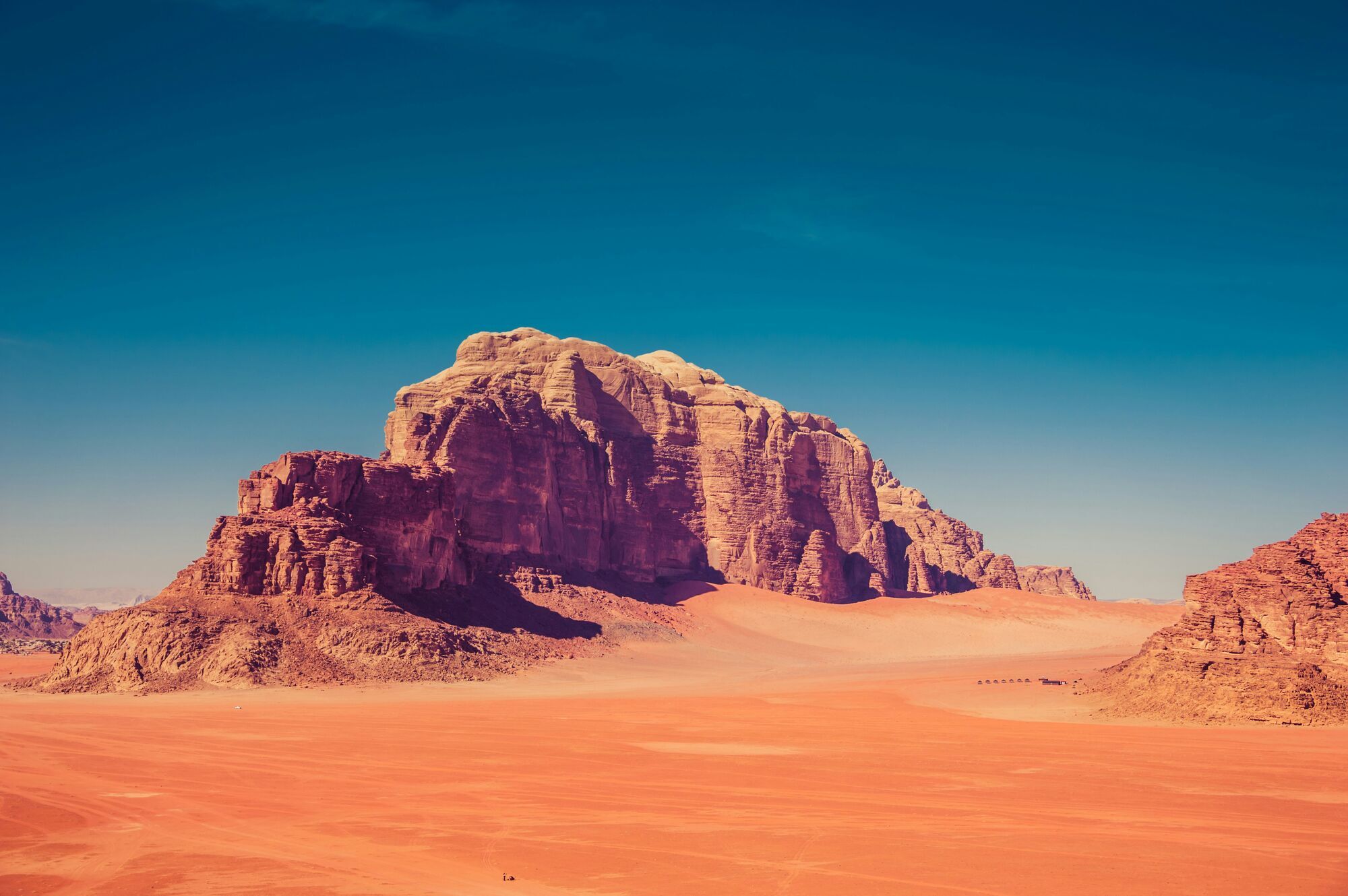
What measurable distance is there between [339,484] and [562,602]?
19.7m

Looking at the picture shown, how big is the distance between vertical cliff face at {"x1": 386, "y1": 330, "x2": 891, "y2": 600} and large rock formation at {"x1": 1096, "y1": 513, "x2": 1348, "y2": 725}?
43.7m

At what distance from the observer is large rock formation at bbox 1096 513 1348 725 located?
29.1m

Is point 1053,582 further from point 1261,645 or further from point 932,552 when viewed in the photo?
point 1261,645

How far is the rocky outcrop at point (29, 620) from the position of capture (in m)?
91.6

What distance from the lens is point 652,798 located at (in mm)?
18562

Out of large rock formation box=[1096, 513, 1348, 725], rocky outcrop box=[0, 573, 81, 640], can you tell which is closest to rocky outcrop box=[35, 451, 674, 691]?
large rock formation box=[1096, 513, 1348, 725]

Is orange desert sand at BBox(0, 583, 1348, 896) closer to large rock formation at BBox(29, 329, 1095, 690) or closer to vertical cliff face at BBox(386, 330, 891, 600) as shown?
large rock formation at BBox(29, 329, 1095, 690)

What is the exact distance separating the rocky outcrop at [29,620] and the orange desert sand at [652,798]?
61.1m

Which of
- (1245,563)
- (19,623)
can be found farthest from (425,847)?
(19,623)

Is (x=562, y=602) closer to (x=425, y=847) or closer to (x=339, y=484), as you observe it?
(x=339, y=484)

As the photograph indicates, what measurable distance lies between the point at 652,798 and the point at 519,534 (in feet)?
174

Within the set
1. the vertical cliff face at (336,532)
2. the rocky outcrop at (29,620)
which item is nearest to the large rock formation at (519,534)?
the vertical cliff face at (336,532)

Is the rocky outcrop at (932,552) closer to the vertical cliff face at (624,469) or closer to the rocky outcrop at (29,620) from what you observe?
the vertical cliff face at (624,469)

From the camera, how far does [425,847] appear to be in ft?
48.6
